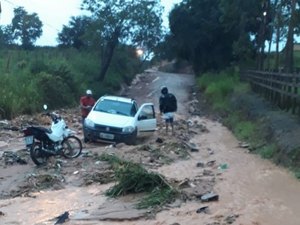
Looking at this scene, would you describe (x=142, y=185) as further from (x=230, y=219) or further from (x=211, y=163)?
(x=211, y=163)

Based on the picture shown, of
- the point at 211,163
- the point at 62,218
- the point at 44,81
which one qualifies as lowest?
the point at 211,163

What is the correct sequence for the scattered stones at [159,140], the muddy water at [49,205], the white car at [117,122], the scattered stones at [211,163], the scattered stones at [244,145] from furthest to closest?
the scattered stones at [159,140] → the scattered stones at [244,145] → the white car at [117,122] → the scattered stones at [211,163] → the muddy water at [49,205]

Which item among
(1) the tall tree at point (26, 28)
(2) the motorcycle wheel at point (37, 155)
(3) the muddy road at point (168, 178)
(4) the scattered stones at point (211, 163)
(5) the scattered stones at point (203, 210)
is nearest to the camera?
(3) the muddy road at point (168, 178)

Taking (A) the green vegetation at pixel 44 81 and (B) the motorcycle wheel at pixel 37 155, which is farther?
(A) the green vegetation at pixel 44 81

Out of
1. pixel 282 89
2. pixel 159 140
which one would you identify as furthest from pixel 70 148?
pixel 282 89

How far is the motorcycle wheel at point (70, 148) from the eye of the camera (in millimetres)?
15380

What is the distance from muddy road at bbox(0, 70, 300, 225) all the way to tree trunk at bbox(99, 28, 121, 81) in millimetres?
29287

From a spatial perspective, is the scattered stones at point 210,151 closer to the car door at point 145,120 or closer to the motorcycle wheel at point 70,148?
the car door at point 145,120

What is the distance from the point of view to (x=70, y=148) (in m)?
15.5

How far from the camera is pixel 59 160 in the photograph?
1484 centimetres

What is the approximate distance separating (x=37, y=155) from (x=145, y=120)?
6.04 m

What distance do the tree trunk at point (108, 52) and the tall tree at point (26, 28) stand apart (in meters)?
24.8

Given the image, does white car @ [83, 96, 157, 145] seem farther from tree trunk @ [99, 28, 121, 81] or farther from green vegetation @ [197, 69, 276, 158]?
tree trunk @ [99, 28, 121, 81]

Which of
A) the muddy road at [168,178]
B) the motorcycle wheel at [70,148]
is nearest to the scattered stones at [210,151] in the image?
the muddy road at [168,178]
